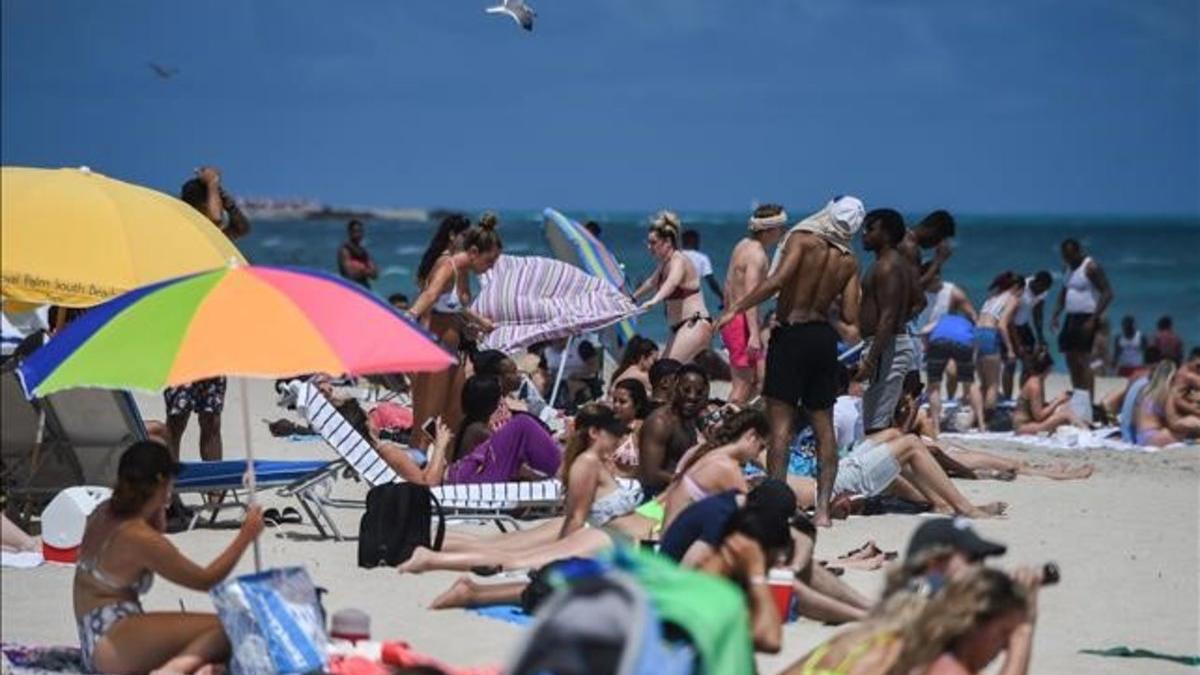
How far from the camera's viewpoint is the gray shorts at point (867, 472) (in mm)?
10391

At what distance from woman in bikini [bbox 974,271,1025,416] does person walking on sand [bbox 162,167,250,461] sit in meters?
6.87

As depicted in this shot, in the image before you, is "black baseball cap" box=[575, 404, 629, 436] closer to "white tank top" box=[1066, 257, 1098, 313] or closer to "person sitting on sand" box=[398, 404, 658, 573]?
"person sitting on sand" box=[398, 404, 658, 573]

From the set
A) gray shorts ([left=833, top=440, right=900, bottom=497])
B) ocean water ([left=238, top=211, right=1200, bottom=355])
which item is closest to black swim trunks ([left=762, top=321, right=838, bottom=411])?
gray shorts ([left=833, top=440, right=900, bottom=497])

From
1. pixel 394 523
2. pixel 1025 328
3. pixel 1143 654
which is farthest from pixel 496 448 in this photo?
pixel 1025 328

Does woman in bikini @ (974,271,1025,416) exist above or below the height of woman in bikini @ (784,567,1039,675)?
below

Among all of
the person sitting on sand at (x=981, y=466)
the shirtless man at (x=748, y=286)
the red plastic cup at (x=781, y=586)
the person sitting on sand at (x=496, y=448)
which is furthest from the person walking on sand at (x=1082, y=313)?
the red plastic cup at (x=781, y=586)

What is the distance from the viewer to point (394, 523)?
8.90 metres

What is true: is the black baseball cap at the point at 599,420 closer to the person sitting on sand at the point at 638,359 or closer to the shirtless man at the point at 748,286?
the shirtless man at the point at 748,286

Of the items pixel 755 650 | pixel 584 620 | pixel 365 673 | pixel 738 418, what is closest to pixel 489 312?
pixel 738 418

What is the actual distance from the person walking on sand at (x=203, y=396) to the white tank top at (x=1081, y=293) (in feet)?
28.5

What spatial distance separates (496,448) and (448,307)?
1.30 metres

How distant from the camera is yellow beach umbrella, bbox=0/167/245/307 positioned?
315 inches

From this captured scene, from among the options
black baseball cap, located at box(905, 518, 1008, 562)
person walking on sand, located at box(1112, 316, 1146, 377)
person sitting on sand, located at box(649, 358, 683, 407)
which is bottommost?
person walking on sand, located at box(1112, 316, 1146, 377)

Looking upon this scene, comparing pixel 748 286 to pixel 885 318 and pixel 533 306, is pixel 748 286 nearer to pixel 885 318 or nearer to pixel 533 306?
pixel 533 306
